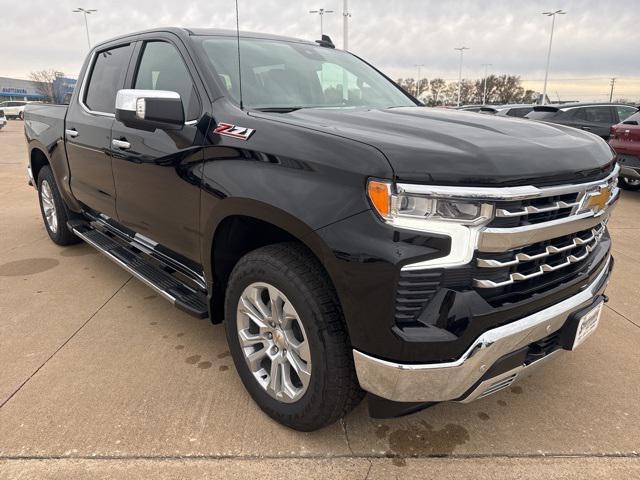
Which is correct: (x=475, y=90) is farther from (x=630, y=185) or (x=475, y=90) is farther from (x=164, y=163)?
(x=164, y=163)

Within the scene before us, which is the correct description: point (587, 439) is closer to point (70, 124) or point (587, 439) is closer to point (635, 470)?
point (635, 470)

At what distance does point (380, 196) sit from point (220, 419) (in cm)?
141

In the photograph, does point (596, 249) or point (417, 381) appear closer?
point (417, 381)

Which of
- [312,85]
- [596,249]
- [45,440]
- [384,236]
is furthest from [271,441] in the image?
[312,85]

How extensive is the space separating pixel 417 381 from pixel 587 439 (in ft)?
3.59

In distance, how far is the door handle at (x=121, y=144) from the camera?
10.1ft

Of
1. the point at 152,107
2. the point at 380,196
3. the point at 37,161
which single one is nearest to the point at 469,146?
the point at 380,196

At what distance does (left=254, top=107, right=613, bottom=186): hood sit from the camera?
5.53 feet

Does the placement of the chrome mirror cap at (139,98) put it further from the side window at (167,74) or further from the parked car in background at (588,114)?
the parked car in background at (588,114)

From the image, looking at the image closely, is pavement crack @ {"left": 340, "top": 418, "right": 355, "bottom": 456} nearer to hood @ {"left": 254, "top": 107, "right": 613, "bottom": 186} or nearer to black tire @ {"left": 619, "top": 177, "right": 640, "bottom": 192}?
hood @ {"left": 254, "top": 107, "right": 613, "bottom": 186}

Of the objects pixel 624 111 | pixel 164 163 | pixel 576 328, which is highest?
pixel 164 163

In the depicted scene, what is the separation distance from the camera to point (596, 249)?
2350mm

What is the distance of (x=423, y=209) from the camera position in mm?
1685

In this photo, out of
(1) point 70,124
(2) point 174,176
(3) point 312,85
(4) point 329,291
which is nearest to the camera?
(4) point 329,291
